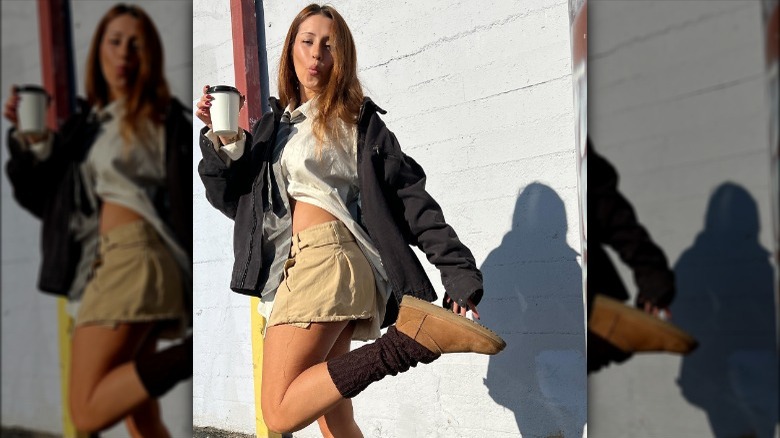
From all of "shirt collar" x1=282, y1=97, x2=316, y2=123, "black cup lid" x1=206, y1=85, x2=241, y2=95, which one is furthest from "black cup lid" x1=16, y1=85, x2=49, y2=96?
"shirt collar" x1=282, y1=97, x2=316, y2=123

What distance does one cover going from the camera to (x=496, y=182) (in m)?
3.50

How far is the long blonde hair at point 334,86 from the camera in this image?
2.80m

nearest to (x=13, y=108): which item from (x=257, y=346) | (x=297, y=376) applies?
(x=297, y=376)

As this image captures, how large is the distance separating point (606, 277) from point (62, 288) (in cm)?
48

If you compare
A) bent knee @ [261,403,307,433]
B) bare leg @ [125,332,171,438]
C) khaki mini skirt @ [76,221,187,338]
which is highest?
khaki mini skirt @ [76,221,187,338]

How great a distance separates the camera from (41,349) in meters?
0.67

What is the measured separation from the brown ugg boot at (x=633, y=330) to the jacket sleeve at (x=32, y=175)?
0.49 m

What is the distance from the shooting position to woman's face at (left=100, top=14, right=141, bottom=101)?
26.5 inches

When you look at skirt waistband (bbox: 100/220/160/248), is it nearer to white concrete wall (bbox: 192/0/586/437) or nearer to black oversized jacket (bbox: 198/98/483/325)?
black oversized jacket (bbox: 198/98/483/325)

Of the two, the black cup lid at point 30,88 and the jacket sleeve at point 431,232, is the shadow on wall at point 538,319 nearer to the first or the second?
the jacket sleeve at point 431,232

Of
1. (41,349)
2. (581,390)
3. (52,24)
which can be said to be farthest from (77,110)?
(581,390)

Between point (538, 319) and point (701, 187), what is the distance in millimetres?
2712

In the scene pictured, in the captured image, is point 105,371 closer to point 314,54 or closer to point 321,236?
point 321,236

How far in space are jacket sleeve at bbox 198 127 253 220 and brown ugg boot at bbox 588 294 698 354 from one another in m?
1.97
